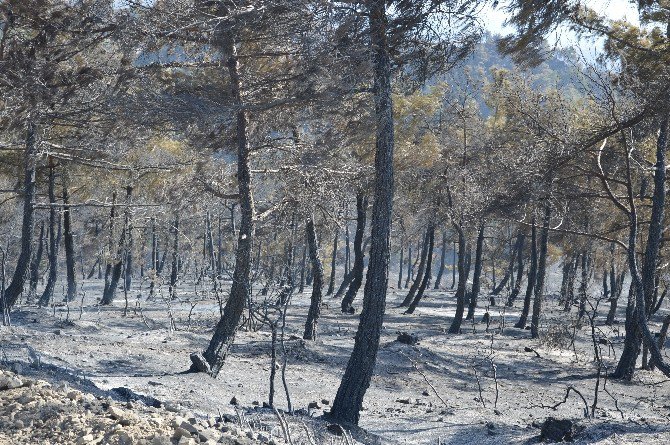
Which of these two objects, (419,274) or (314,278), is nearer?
(314,278)

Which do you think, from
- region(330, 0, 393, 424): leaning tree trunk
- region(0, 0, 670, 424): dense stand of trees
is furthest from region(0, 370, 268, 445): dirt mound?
region(0, 0, 670, 424): dense stand of trees

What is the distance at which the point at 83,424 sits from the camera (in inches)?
197

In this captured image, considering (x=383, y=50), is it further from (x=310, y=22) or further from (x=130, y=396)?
(x=130, y=396)

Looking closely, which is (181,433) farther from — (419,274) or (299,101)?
(419,274)

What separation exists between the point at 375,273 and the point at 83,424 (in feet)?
13.2

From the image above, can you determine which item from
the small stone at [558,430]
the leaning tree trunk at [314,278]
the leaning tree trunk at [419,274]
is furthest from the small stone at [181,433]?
the leaning tree trunk at [419,274]

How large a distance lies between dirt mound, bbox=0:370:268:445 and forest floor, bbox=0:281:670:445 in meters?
1.12

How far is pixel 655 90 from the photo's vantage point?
34.0ft

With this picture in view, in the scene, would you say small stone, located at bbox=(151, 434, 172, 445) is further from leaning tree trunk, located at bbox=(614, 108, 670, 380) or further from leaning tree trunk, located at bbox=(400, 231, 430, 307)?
leaning tree trunk, located at bbox=(400, 231, 430, 307)

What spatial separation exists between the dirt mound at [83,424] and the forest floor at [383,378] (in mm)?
1120

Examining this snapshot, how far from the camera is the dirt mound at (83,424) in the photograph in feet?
15.8

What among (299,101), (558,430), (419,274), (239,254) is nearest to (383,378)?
(239,254)

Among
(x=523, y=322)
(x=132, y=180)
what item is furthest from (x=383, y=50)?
(x=523, y=322)

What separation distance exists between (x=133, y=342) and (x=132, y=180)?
7246 millimetres
